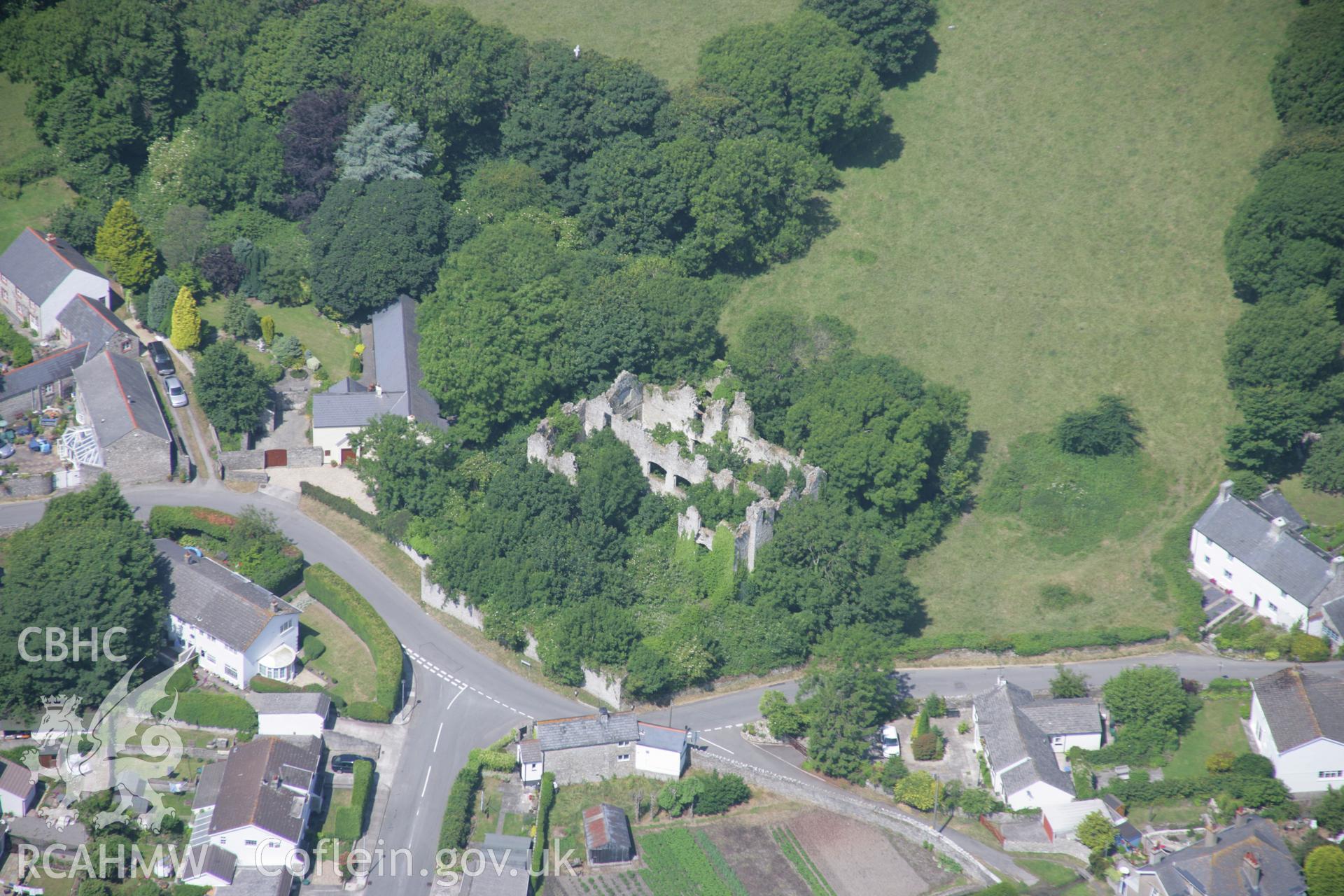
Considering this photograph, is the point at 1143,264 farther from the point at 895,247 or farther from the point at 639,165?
the point at 639,165

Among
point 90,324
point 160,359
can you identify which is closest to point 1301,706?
point 160,359

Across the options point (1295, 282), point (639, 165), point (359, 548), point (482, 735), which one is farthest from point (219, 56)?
point (1295, 282)

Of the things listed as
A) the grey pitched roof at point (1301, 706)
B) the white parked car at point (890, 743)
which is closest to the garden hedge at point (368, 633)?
the white parked car at point (890, 743)

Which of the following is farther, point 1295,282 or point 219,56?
point 219,56

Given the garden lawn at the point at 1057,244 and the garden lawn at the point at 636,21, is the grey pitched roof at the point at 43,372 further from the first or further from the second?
the garden lawn at the point at 636,21

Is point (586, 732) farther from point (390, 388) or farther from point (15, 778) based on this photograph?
point (390, 388)

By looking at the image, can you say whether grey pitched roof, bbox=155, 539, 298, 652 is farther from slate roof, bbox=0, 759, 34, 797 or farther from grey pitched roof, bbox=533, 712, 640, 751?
grey pitched roof, bbox=533, 712, 640, 751

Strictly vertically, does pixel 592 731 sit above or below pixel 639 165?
below
